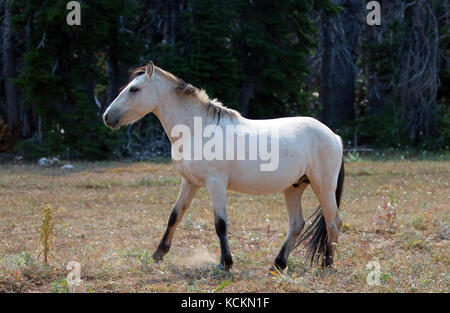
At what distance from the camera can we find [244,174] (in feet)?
18.6

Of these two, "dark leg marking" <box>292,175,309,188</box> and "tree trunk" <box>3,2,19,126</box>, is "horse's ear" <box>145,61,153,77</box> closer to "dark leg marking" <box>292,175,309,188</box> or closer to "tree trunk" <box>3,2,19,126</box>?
"dark leg marking" <box>292,175,309,188</box>

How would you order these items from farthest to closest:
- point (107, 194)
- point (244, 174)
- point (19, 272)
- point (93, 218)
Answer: point (107, 194), point (93, 218), point (244, 174), point (19, 272)

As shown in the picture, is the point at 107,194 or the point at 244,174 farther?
the point at 107,194

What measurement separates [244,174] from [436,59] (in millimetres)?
13024

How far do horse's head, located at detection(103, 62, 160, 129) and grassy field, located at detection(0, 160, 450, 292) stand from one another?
141 centimetres

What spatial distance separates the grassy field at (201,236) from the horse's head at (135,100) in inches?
55.3

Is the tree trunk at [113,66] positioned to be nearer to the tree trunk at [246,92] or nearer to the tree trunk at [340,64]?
the tree trunk at [246,92]

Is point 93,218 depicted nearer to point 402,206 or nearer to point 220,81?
point 402,206

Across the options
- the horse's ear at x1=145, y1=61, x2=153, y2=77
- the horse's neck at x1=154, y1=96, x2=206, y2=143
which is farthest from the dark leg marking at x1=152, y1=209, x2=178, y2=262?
the horse's ear at x1=145, y1=61, x2=153, y2=77

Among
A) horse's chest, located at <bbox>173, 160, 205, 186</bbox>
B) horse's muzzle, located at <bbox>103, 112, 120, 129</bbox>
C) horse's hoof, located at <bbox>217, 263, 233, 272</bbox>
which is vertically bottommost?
Answer: horse's hoof, located at <bbox>217, 263, 233, 272</bbox>

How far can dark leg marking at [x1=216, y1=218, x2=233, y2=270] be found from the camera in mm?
5473

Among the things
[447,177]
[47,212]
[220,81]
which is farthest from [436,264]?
[220,81]

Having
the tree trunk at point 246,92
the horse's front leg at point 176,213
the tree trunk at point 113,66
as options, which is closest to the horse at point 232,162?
the horse's front leg at point 176,213

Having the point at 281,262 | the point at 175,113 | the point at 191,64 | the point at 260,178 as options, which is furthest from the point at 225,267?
the point at 191,64
